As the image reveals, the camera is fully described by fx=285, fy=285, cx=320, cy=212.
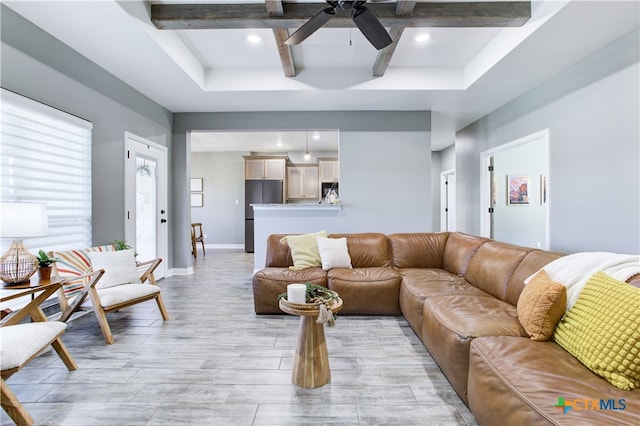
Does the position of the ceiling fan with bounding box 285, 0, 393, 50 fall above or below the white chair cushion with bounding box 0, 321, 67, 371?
above

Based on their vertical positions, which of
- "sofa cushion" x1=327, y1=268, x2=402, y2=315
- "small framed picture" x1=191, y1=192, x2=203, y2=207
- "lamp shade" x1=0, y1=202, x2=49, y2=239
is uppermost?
"small framed picture" x1=191, y1=192, x2=203, y2=207

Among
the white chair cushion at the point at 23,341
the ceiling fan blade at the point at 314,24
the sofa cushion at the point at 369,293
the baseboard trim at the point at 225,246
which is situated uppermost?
the ceiling fan blade at the point at 314,24

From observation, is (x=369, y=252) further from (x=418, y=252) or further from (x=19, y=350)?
(x=19, y=350)

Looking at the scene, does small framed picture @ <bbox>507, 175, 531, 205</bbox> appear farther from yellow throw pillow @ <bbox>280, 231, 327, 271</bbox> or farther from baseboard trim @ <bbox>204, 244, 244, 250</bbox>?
baseboard trim @ <bbox>204, 244, 244, 250</bbox>

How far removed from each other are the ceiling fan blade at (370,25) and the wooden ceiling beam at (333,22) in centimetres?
42

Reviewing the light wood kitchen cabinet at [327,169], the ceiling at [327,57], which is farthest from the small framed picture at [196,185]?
the ceiling at [327,57]

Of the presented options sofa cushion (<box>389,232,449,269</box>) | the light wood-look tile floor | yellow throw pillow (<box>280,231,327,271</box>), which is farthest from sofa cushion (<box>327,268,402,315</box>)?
sofa cushion (<box>389,232,449,269</box>)

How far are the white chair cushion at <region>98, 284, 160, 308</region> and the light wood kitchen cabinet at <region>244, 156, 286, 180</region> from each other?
4.99 m

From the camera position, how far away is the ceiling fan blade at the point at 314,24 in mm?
2128

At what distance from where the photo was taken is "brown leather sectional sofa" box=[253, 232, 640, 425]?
1.07 m

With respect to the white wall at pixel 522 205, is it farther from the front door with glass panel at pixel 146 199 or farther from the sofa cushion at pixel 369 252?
the front door with glass panel at pixel 146 199

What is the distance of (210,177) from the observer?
7.99m

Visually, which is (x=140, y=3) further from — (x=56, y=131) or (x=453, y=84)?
(x=453, y=84)

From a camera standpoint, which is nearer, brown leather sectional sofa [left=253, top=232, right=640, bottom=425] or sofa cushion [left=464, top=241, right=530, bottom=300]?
brown leather sectional sofa [left=253, top=232, right=640, bottom=425]
